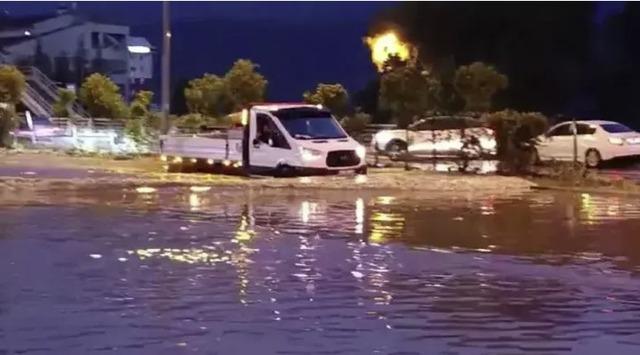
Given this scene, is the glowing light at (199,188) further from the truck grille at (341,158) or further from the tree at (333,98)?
the tree at (333,98)

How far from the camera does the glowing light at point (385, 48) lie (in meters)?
47.2

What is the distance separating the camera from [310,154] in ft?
98.3

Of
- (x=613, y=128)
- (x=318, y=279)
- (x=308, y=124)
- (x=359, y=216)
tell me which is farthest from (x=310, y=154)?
(x=318, y=279)

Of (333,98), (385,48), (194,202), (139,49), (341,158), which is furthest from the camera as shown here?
(139,49)

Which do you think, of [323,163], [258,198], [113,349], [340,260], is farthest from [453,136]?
[113,349]

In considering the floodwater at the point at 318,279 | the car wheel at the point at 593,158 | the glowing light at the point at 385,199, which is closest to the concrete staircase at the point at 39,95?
the car wheel at the point at 593,158

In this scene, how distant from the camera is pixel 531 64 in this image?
5400 centimetres

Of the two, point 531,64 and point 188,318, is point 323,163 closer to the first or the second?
point 188,318

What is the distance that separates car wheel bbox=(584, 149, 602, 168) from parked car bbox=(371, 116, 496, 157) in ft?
10.7

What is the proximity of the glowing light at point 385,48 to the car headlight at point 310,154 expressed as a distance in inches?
691

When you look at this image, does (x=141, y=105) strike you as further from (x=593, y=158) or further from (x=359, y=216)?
(x=359, y=216)

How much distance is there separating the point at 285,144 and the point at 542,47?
26.4 meters

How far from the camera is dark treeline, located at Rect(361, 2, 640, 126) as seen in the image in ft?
177

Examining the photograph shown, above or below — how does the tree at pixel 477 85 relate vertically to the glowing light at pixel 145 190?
above
